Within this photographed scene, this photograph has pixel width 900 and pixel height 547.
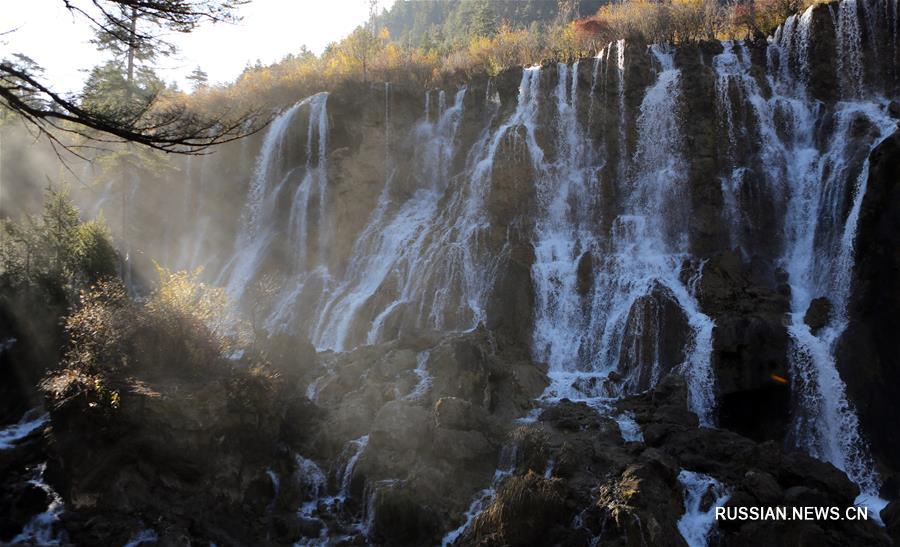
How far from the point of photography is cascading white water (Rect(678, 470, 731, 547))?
12.0 metres

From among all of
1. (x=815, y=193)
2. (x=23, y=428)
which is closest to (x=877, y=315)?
(x=815, y=193)

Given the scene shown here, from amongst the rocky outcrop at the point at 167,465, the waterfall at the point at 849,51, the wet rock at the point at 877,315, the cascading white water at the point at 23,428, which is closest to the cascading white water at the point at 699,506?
the wet rock at the point at 877,315

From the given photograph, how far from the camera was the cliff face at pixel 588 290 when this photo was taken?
13.5 m

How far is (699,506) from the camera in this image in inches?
494

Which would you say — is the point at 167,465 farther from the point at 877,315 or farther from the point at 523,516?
the point at 877,315

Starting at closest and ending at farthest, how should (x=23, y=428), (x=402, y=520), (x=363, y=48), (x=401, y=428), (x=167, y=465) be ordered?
(x=402, y=520), (x=167, y=465), (x=401, y=428), (x=23, y=428), (x=363, y=48)

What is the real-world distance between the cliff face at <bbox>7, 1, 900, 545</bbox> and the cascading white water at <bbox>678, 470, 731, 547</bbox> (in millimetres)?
67

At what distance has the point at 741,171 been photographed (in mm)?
24266

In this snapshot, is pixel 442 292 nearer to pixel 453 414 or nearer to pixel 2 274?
pixel 453 414

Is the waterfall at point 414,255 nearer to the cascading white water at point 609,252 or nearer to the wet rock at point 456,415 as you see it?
the cascading white water at point 609,252

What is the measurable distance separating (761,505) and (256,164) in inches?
1305

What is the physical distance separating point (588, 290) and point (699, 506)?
1185 cm

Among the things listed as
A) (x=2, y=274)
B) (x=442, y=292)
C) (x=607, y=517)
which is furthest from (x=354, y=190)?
(x=607, y=517)

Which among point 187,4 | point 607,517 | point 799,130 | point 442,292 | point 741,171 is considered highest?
point 799,130
